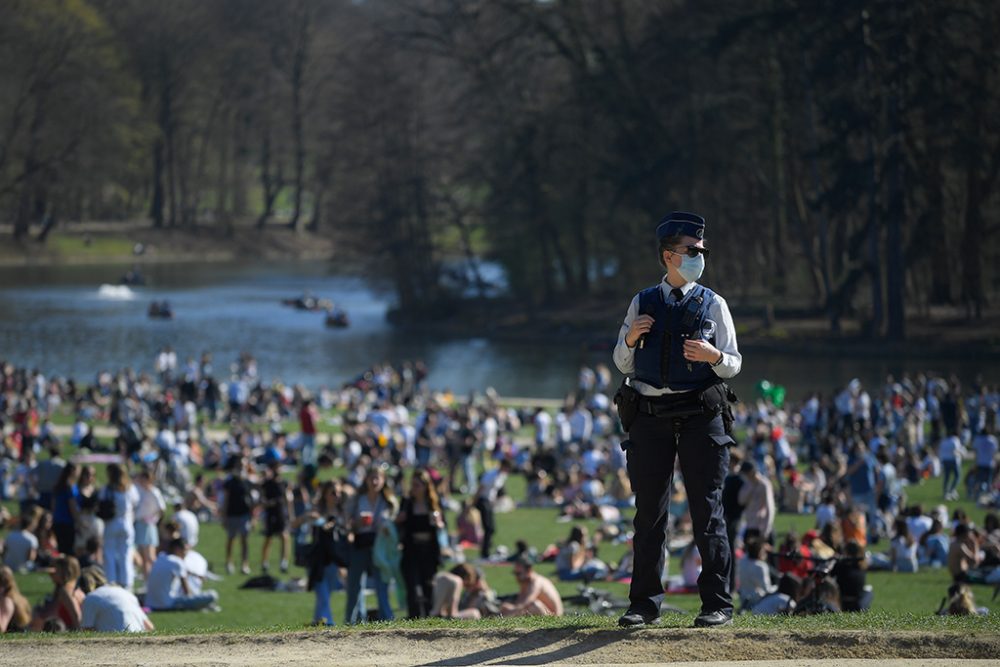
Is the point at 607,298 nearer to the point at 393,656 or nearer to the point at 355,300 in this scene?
the point at 355,300

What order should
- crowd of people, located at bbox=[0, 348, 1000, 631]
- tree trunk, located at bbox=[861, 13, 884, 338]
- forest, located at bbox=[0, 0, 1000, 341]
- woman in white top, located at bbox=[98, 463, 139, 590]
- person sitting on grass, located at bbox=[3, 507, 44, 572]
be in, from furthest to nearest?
forest, located at bbox=[0, 0, 1000, 341], tree trunk, located at bbox=[861, 13, 884, 338], person sitting on grass, located at bbox=[3, 507, 44, 572], woman in white top, located at bbox=[98, 463, 139, 590], crowd of people, located at bbox=[0, 348, 1000, 631]

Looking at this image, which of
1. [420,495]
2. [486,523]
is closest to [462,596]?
[420,495]

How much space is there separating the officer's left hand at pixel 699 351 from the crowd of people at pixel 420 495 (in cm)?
347

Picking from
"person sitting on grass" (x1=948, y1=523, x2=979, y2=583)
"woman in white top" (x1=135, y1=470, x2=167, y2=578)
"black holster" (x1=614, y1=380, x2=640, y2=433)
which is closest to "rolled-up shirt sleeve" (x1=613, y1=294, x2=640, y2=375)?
"black holster" (x1=614, y1=380, x2=640, y2=433)

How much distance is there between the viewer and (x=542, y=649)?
6754 millimetres

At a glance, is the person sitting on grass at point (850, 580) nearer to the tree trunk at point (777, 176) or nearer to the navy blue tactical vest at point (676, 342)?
the navy blue tactical vest at point (676, 342)

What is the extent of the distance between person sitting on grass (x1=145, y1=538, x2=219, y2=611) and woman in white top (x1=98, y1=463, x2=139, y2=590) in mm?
589

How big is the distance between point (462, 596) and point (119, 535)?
12.8 feet

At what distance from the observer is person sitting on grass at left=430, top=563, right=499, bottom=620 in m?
11.1

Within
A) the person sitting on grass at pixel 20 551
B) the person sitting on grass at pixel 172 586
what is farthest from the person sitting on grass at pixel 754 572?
the person sitting on grass at pixel 20 551

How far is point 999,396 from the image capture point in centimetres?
2884

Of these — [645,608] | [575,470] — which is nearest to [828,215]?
[575,470]

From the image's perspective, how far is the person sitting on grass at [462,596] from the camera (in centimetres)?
1107

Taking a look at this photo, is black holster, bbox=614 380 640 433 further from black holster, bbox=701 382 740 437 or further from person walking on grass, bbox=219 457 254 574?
person walking on grass, bbox=219 457 254 574
